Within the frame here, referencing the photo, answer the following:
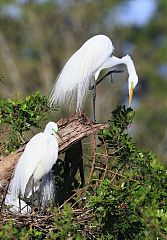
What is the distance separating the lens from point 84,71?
251 inches

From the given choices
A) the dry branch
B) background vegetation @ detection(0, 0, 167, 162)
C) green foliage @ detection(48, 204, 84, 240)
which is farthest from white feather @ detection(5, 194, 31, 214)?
background vegetation @ detection(0, 0, 167, 162)

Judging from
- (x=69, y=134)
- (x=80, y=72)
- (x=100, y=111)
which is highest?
(x=100, y=111)

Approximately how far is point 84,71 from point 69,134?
1140mm

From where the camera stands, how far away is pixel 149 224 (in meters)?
4.18

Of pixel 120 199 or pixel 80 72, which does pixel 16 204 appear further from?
pixel 80 72

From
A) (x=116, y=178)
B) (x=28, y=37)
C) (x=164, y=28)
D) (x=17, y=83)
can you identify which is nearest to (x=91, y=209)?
(x=116, y=178)

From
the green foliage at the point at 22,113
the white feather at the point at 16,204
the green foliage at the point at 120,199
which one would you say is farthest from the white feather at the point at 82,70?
the white feather at the point at 16,204

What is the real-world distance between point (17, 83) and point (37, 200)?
14.4 m

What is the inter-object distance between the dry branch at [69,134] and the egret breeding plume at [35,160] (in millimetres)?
62

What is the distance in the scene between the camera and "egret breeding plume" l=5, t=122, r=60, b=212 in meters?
5.31

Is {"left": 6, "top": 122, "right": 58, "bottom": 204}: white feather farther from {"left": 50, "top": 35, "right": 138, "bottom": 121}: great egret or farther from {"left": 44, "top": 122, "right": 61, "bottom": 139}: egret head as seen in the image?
{"left": 50, "top": 35, "right": 138, "bottom": 121}: great egret

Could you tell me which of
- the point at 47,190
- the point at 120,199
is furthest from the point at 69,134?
the point at 120,199

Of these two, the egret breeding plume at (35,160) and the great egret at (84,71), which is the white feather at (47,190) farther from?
the great egret at (84,71)

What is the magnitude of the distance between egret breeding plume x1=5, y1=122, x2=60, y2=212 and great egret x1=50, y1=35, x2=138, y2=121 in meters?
0.67
